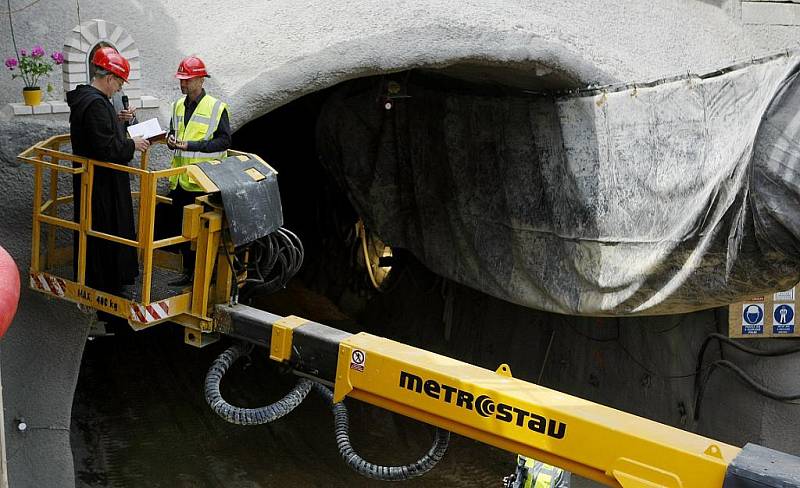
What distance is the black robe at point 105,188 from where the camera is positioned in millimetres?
5898

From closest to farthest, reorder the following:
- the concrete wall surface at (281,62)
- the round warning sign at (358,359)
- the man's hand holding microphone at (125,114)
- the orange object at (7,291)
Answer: the orange object at (7,291)
the round warning sign at (358,359)
the man's hand holding microphone at (125,114)
the concrete wall surface at (281,62)

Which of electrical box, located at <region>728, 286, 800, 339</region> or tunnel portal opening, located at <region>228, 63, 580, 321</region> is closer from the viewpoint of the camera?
electrical box, located at <region>728, 286, 800, 339</region>

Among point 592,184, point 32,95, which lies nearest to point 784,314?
point 592,184

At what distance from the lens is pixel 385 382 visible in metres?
4.99

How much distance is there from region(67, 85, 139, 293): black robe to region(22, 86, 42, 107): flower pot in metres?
0.59

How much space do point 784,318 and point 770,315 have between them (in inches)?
4.5

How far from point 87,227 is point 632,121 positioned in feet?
13.1

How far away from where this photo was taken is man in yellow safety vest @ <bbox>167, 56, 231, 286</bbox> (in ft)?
20.9

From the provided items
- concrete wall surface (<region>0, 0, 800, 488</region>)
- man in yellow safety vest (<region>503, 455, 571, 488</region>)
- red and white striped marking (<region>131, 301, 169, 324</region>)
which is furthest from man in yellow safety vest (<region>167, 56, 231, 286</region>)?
man in yellow safety vest (<region>503, 455, 571, 488</region>)

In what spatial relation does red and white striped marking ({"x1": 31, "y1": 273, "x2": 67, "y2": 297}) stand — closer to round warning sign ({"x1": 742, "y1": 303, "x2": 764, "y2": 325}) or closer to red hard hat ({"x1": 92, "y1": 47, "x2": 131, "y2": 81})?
red hard hat ({"x1": 92, "y1": 47, "x2": 131, "y2": 81})

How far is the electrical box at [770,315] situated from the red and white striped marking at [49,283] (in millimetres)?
5256

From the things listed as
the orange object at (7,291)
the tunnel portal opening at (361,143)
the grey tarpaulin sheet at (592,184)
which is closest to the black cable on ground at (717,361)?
the grey tarpaulin sheet at (592,184)

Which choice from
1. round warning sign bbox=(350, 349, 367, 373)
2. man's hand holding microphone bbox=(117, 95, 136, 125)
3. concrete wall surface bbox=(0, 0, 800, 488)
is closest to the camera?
round warning sign bbox=(350, 349, 367, 373)

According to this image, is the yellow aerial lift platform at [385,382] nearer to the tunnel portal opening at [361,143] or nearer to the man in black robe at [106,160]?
the man in black robe at [106,160]
